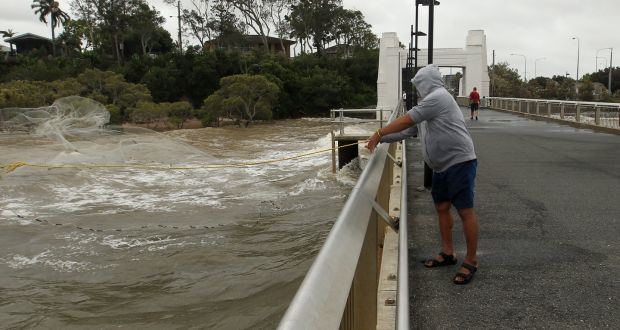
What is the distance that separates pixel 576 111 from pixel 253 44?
82097 millimetres

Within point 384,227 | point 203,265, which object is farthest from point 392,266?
point 203,265

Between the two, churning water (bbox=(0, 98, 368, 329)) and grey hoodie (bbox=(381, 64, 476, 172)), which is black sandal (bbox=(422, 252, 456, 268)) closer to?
grey hoodie (bbox=(381, 64, 476, 172))

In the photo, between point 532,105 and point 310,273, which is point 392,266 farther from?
point 532,105

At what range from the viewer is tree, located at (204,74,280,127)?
5596cm

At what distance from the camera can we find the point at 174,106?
5775 centimetres

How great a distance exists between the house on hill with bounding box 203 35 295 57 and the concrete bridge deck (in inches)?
3144

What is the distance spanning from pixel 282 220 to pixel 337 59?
73656mm

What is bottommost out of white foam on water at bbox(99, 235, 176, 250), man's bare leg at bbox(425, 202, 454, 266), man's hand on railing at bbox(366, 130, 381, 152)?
white foam on water at bbox(99, 235, 176, 250)

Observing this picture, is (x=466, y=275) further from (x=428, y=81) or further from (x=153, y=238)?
(x=153, y=238)

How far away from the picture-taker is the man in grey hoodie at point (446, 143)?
171 inches

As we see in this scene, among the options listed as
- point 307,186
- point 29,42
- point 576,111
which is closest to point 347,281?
point 307,186

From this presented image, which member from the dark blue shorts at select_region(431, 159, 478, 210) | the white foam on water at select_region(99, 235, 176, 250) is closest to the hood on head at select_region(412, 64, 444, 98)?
the dark blue shorts at select_region(431, 159, 478, 210)

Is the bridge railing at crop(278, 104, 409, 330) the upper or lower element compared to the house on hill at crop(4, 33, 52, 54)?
lower

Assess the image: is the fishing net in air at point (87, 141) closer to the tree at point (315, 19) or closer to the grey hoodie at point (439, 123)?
the grey hoodie at point (439, 123)
